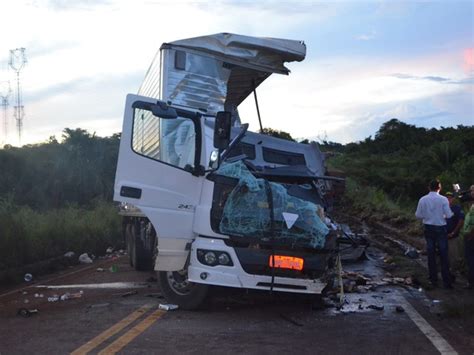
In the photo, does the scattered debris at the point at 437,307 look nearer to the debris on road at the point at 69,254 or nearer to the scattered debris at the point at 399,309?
the scattered debris at the point at 399,309

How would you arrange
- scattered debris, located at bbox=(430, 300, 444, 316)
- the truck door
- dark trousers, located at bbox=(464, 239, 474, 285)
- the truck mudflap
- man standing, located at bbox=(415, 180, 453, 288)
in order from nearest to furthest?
the truck mudflap, the truck door, scattered debris, located at bbox=(430, 300, 444, 316), dark trousers, located at bbox=(464, 239, 474, 285), man standing, located at bbox=(415, 180, 453, 288)

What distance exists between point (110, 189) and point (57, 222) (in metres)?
17.9

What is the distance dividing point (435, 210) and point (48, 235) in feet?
30.6

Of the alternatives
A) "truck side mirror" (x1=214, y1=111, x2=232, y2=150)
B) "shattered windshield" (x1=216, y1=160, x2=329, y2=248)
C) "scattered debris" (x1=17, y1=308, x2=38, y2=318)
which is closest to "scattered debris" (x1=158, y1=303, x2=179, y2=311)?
"shattered windshield" (x1=216, y1=160, x2=329, y2=248)

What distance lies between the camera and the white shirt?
406 inches

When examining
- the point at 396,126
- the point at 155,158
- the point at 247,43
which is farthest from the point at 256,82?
the point at 396,126

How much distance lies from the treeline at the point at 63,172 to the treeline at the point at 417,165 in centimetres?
1735

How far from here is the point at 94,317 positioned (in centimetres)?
761

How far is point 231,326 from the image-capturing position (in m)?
7.06

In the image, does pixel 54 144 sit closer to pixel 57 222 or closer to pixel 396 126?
pixel 57 222

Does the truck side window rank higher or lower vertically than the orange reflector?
higher

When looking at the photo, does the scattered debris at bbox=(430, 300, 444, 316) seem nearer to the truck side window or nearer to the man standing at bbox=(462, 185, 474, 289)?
the man standing at bbox=(462, 185, 474, 289)

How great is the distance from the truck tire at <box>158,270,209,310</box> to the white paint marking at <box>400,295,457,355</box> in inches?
104

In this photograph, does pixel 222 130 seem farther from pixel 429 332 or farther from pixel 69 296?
pixel 69 296
